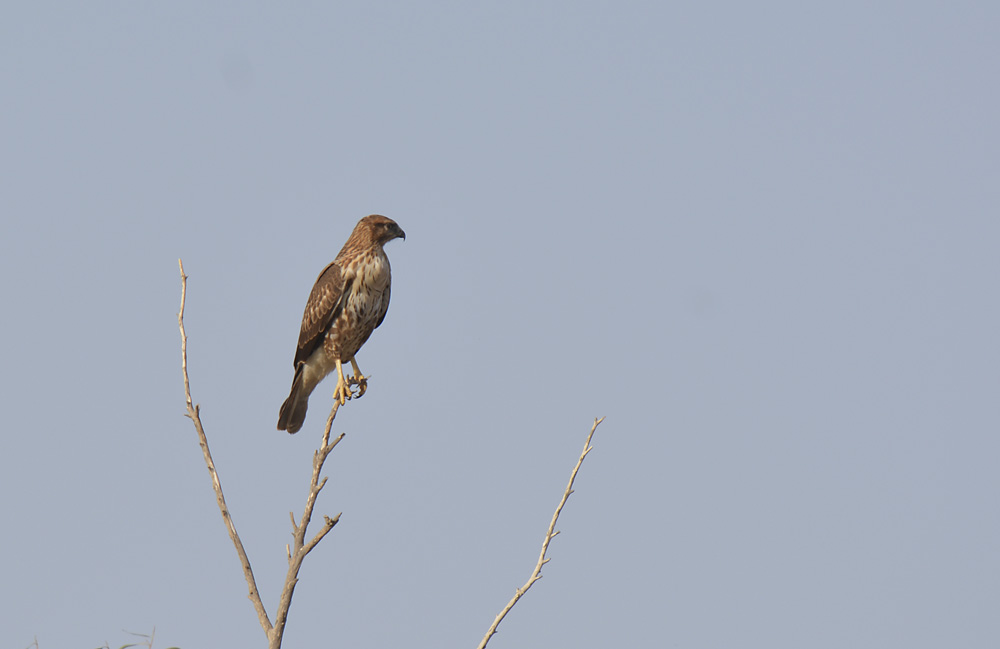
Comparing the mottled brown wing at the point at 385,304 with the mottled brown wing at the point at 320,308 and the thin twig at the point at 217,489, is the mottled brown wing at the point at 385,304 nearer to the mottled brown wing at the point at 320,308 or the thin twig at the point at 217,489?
the mottled brown wing at the point at 320,308

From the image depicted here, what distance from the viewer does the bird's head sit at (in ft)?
31.1

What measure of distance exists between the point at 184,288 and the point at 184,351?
1.05ft

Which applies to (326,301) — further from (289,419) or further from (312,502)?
(312,502)

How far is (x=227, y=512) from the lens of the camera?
17.1 ft

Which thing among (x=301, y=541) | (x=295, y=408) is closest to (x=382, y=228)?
(x=295, y=408)

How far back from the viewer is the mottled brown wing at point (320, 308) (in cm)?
923

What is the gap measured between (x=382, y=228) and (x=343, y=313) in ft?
2.69

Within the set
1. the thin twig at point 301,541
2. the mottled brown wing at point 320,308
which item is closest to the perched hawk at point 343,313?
the mottled brown wing at point 320,308

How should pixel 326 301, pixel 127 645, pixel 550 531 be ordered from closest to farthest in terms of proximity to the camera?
pixel 127 645, pixel 550 531, pixel 326 301

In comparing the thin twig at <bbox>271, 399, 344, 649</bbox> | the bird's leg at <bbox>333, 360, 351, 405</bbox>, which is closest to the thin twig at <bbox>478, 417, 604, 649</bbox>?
the thin twig at <bbox>271, 399, 344, 649</bbox>

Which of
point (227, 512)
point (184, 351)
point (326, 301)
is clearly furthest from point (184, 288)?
point (326, 301)

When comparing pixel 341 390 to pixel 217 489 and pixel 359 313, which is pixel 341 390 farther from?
pixel 217 489

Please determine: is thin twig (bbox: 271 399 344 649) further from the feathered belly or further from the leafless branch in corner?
the feathered belly

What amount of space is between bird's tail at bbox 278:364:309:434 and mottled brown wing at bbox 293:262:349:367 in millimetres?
175
